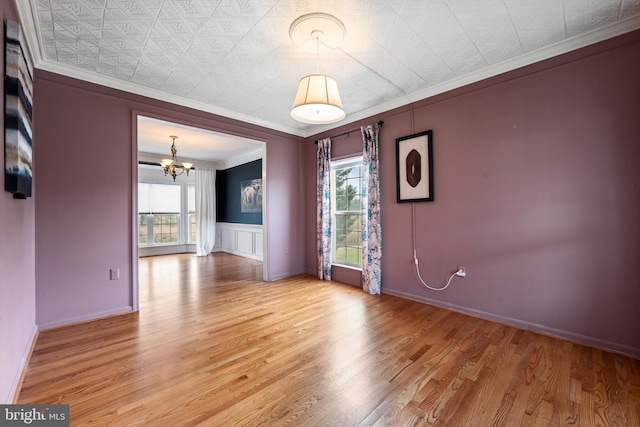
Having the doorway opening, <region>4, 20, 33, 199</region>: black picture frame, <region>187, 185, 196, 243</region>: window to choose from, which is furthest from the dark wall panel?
<region>4, 20, 33, 199</region>: black picture frame

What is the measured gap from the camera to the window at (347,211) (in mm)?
4227

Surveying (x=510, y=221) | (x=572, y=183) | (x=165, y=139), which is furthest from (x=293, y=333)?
(x=165, y=139)

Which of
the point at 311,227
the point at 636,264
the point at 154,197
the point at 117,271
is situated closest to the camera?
the point at 636,264

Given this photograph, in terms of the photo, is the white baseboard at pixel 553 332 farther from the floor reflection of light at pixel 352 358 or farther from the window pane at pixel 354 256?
the window pane at pixel 354 256

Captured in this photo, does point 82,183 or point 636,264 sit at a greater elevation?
point 82,183

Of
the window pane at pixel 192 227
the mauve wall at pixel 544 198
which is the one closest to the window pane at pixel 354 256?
the mauve wall at pixel 544 198

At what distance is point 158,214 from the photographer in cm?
728

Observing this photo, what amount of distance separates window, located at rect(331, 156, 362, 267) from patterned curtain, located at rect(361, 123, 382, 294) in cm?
34

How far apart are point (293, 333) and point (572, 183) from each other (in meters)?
2.84

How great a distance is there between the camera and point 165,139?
5.36 m

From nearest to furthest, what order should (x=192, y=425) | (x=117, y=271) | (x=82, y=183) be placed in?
(x=192, y=425)
(x=82, y=183)
(x=117, y=271)

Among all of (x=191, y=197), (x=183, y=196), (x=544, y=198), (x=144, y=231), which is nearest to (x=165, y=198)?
(x=183, y=196)

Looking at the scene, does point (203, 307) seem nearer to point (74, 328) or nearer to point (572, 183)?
point (74, 328)

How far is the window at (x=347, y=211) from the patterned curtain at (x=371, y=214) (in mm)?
339
